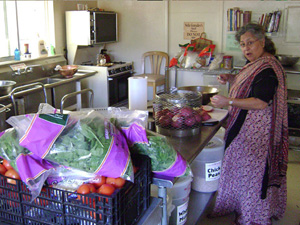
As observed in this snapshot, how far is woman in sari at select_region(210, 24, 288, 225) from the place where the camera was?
2.17 m

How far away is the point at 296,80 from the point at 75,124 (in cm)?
457

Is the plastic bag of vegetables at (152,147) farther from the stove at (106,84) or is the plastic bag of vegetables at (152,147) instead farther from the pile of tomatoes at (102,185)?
the stove at (106,84)

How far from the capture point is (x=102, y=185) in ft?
3.51

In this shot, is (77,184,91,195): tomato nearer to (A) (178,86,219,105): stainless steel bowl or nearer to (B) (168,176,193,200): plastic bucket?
(B) (168,176,193,200): plastic bucket

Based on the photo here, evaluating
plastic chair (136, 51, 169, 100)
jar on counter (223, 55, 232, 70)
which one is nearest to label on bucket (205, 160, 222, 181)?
jar on counter (223, 55, 232, 70)

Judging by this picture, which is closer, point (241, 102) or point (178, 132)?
point (178, 132)

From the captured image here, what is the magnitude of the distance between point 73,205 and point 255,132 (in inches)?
62.8

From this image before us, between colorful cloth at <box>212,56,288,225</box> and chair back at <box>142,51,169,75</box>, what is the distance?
3.40 meters

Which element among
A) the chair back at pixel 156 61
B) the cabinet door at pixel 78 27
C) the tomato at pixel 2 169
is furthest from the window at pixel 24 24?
the tomato at pixel 2 169

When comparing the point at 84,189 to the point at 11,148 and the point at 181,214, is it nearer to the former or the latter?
the point at 11,148

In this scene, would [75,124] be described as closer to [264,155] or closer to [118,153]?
[118,153]

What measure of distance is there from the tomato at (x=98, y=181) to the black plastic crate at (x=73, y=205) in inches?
2.7

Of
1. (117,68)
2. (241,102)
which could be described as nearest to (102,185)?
(241,102)

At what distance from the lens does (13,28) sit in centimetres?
439
